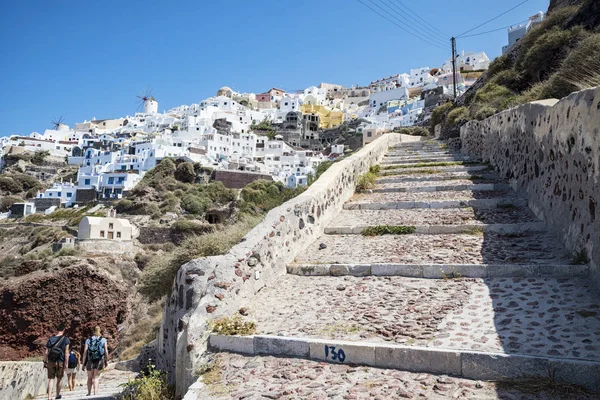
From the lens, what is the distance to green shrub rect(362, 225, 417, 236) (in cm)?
674

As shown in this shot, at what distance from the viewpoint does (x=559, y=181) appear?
552 cm

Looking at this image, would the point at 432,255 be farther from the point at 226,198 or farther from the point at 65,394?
the point at 226,198

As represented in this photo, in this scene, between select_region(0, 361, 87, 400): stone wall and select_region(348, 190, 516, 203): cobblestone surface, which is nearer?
select_region(0, 361, 87, 400): stone wall

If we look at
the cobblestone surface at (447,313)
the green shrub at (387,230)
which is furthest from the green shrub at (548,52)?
the cobblestone surface at (447,313)

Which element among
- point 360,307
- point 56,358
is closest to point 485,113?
point 360,307

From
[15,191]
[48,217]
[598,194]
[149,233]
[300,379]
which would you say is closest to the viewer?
[300,379]

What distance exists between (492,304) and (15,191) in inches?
3302

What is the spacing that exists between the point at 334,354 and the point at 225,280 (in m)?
1.61

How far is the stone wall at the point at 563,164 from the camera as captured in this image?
4.26 metres

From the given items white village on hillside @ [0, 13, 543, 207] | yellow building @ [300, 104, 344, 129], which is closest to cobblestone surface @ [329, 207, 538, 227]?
white village on hillside @ [0, 13, 543, 207]

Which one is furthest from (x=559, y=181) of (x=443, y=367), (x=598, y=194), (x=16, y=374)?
(x=16, y=374)

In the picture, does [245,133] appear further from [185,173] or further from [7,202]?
[7,202]

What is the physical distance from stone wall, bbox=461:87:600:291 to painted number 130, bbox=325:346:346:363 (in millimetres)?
2441

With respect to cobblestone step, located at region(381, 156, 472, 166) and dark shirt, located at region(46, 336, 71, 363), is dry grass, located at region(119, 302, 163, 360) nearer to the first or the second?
dark shirt, located at region(46, 336, 71, 363)
